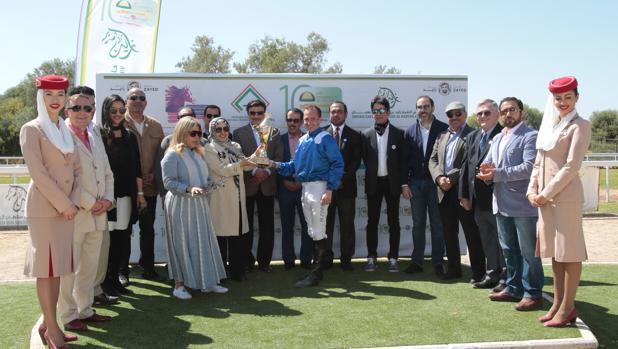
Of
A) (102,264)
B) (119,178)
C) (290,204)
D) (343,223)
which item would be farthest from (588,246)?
(102,264)

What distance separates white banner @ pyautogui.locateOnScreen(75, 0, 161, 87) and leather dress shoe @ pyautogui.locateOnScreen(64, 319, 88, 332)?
781 cm

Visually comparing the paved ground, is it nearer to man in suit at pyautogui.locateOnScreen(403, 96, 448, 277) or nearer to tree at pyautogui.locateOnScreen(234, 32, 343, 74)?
man in suit at pyautogui.locateOnScreen(403, 96, 448, 277)

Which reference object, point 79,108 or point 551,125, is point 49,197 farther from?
point 551,125

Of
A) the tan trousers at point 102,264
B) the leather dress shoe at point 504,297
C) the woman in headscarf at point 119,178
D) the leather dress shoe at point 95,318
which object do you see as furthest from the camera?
the woman in headscarf at point 119,178

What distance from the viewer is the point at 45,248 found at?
4.31 m

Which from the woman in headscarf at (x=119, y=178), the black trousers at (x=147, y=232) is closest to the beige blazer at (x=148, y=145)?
the black trousers at (x=147, y=232)

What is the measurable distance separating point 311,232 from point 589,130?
3.13m

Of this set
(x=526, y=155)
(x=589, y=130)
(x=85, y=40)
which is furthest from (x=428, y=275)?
(x=85, y=40)

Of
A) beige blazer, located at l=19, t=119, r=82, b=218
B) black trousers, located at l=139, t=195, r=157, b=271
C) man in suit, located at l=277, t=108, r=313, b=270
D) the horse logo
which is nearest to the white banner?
the horse logo

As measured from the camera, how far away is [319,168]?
20.9 ft

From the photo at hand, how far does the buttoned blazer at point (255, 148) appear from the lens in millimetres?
7403

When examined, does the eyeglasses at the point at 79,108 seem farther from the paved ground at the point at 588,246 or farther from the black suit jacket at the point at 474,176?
the black suit jacket at the point at 474,176

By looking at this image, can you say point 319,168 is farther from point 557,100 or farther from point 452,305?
point 557,100

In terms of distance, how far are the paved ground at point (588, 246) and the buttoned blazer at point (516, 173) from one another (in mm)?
3427
